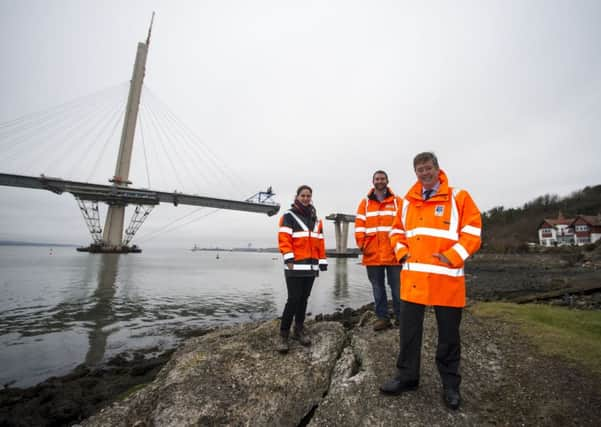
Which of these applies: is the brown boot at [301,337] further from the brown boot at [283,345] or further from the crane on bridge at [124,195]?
the crane on bridge at [124,195]

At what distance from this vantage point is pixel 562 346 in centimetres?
341

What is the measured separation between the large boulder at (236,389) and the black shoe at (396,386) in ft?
2.63

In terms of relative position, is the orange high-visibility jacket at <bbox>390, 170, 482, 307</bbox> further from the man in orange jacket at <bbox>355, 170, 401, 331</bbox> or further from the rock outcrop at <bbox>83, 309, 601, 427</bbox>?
the man in orange jacket at <bbox>355, 170, 401, 331</bbox>

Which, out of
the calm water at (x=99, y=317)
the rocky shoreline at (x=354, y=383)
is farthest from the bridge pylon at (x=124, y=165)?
the rocky shoreline at (x=354, y=383)

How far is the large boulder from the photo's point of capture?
278 centimetres

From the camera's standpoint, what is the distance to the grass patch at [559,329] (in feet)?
10.5

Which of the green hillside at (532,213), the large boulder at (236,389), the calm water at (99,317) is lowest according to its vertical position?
the calm water at (99,317)

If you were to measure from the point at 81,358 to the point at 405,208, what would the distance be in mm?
7435

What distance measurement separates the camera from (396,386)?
260cm

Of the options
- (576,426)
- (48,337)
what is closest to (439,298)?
(576,426)

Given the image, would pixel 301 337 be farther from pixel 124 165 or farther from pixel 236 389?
pixel 124 165

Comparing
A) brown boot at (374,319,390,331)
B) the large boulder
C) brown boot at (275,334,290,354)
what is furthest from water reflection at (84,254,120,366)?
brown boot at (374,319,390,331)

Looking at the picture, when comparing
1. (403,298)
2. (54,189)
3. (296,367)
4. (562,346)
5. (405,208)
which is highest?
(54,189)

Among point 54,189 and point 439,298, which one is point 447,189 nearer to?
point 439,298
